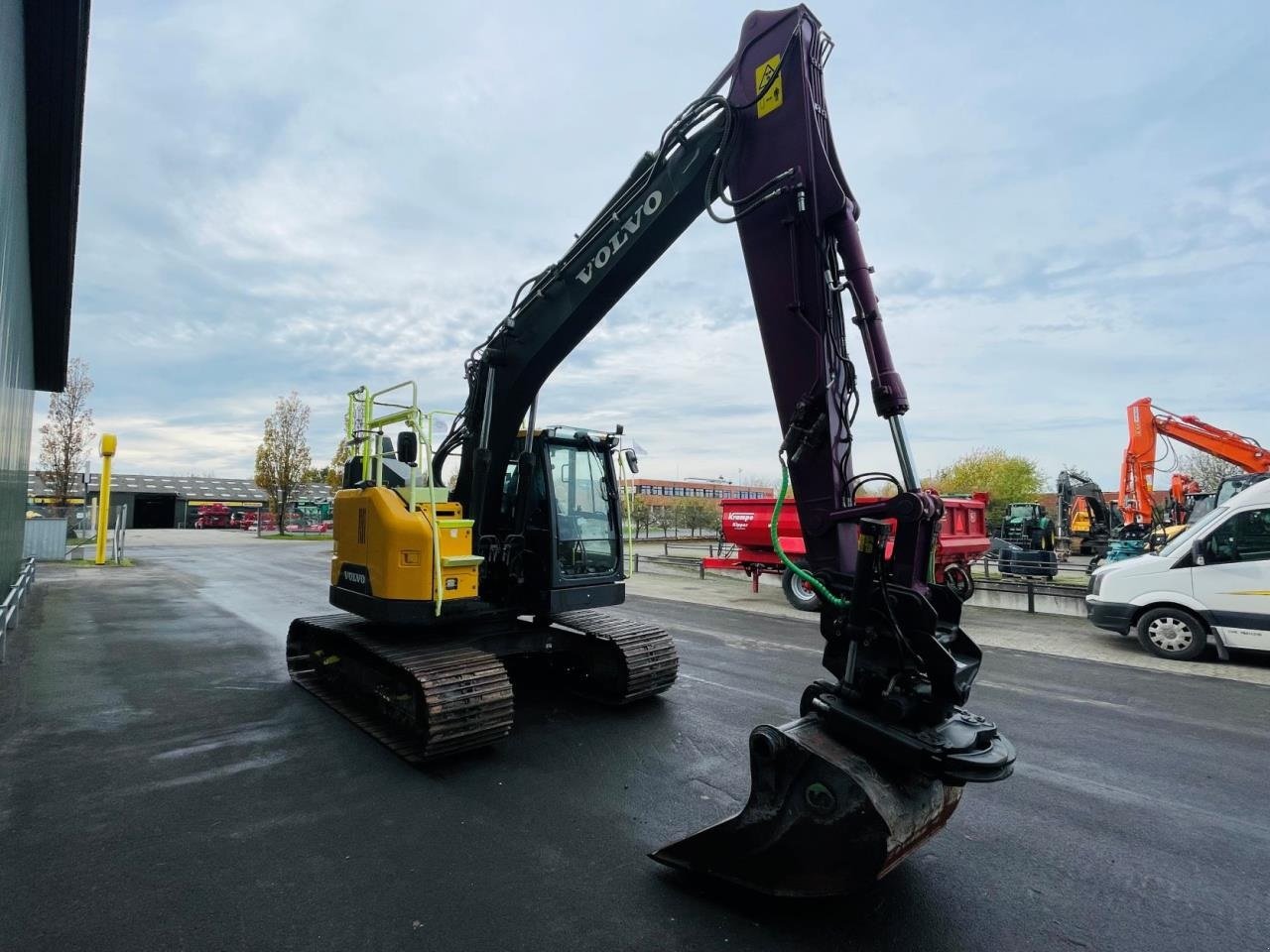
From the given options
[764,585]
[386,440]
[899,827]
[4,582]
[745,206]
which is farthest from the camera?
[764,585]

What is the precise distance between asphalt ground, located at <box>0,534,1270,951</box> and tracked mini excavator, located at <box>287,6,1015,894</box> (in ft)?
1.19

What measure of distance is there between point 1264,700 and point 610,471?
7130 mm

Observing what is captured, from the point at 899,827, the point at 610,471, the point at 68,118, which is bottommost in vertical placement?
the point at 899,827

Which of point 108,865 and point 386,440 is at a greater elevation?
point 386,440

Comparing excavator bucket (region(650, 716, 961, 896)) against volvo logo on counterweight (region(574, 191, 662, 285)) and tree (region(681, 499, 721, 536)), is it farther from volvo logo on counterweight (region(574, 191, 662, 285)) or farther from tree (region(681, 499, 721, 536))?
tree (region(681, 499, 721, 536))

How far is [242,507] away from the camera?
6406cm

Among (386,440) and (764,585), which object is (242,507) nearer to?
(764,585)

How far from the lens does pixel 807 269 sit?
364 centimetres

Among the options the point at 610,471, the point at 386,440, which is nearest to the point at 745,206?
the point at 610,471

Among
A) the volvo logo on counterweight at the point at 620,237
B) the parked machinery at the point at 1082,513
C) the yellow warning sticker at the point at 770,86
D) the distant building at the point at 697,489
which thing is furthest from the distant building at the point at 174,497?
the yellow warning sticker at the point at 770,86

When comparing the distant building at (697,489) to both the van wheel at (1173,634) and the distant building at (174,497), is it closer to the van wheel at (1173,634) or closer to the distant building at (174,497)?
the distant building at (174,497)

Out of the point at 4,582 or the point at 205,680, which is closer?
the point at 205,680

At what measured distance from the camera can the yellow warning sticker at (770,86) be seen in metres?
3.86

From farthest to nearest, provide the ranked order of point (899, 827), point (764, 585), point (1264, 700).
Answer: point (764, 585) < point (1264, 700) < point (899, 827)
